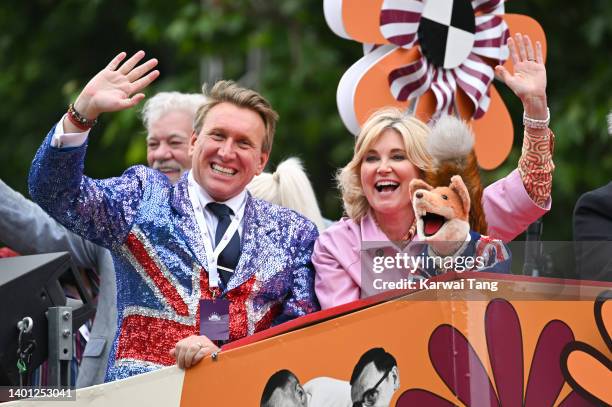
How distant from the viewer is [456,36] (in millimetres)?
5266

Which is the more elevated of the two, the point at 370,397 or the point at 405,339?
the point at 405,339

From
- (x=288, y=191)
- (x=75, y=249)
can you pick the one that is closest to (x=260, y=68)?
(x=288, y=191)

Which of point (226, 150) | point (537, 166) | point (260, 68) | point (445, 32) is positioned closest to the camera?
point (226, 150)

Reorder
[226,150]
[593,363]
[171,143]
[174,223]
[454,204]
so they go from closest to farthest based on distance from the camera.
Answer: [593,363]
[454,204]
[174,223]
[226,150]
[171,143]

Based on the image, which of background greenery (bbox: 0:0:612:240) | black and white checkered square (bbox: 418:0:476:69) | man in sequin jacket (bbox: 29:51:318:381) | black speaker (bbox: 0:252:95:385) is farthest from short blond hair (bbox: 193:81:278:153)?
background greenery (bbox: 0:0:612:240)

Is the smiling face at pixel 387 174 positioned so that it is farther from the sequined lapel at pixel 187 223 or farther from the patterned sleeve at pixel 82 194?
the patterned sleeve at pixel 82 194

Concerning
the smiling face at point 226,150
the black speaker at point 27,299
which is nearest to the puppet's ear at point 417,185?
the smiling face at point 226,150

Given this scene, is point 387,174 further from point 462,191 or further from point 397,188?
point 462,191

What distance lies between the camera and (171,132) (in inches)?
220

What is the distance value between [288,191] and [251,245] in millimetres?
1028

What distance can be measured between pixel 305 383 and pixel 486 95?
2.12 m

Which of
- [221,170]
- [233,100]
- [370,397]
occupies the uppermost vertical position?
[233,100]

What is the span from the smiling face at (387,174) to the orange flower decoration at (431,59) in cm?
58

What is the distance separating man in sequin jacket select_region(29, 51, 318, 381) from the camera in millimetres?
4000
